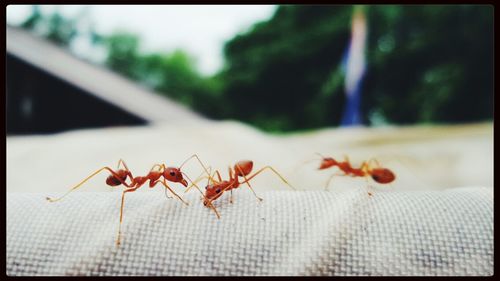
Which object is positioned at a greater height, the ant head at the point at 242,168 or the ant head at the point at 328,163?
the ant head at the point at 328,163

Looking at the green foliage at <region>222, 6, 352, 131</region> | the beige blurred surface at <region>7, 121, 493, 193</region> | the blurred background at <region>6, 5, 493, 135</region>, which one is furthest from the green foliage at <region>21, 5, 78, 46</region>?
the beige blurred surface at <region>7, 121, 493, 193</region>

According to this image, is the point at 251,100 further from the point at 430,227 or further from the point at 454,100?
the point at 430,227

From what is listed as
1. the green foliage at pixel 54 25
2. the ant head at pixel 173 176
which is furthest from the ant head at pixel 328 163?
the green foliage at pixel 54 25

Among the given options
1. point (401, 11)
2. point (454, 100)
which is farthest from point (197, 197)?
point (401, 11)

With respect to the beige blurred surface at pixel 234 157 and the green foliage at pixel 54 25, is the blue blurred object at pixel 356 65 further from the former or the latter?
the green foliage at pixel 54 25
